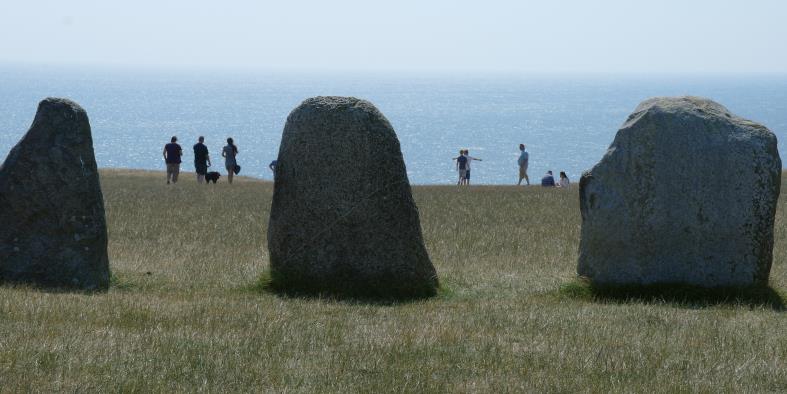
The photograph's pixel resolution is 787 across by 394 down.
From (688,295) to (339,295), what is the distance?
14.3ft

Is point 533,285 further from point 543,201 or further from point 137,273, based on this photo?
point 543,201

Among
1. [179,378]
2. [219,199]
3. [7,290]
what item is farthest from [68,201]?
[219,199]

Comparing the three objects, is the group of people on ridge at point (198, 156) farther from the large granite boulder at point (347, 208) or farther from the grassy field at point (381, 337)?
the large granite boulder at point (347, 208)

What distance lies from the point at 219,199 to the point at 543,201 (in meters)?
9.15

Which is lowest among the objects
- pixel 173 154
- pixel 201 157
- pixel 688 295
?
pixel 201 157

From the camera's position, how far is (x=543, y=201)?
30.8 meters

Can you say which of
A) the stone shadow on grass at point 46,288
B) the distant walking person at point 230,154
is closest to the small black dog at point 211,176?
the distant walking person at point 230,154

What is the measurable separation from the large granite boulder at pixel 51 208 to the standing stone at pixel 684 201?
6.35m

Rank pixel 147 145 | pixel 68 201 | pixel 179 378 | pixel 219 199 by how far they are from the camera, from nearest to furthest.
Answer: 1. pixel 179 378
2. pixel 68 201
3. pixel 219 199
4. pixel 147 145

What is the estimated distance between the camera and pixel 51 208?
13.2 m

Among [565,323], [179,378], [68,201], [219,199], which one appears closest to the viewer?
[179,378]

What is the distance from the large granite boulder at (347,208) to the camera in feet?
43.7

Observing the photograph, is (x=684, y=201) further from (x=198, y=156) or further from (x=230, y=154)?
(x=230, y=154)

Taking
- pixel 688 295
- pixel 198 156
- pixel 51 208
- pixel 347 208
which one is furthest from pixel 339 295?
pixel 198 156
